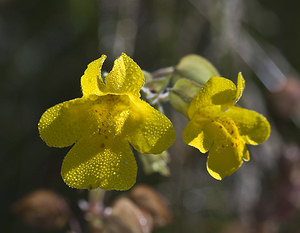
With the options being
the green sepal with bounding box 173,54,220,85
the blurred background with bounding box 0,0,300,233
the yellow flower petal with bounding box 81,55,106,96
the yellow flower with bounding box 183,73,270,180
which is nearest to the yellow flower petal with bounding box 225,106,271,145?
the yellow flower with bounding box 183,73,270,180

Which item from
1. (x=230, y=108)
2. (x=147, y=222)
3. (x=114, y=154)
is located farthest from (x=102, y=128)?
(x=147, y=222)

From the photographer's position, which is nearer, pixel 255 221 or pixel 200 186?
pixel 255 221

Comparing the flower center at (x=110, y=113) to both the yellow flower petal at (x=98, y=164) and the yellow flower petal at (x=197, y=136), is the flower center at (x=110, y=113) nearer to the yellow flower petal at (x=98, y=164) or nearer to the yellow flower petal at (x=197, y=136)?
the yellow flower petal at (x=98, y=164)

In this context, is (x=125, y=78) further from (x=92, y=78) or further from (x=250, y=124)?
(x=250, y=124)

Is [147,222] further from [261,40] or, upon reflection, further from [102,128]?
[261,40]

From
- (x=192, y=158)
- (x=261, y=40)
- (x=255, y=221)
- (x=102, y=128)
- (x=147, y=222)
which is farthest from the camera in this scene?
(x=261, y=40)

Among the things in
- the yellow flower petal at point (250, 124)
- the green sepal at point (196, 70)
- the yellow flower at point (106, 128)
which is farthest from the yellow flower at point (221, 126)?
the green sepal at point (196, 70)

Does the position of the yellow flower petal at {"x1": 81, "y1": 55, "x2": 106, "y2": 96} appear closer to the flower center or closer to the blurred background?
the flower center

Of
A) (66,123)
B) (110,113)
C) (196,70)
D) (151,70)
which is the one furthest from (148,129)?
(151,70)
